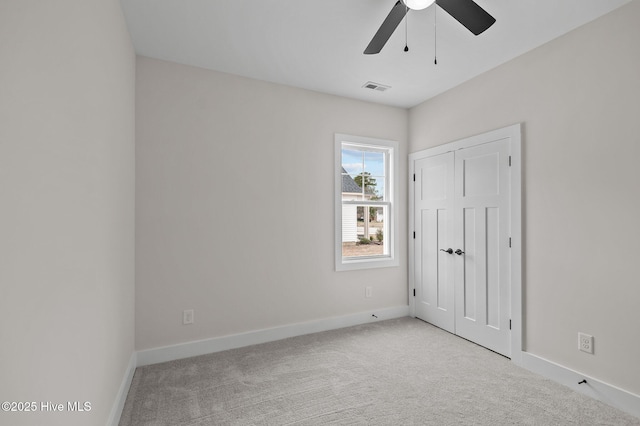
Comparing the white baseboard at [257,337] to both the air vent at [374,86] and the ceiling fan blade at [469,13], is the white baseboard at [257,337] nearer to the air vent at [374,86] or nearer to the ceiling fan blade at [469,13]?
the air vent at [374,86]

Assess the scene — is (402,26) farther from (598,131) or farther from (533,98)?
(598,131)

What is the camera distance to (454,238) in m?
3.50

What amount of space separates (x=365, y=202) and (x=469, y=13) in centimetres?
244

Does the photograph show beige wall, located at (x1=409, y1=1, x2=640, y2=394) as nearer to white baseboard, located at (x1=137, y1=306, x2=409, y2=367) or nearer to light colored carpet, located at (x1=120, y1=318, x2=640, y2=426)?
light colored carpet, located at (x1=120, y1=318, x2=640, y2=426)

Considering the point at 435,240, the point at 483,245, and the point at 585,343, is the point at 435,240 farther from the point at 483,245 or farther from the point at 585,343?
the point at 585,343

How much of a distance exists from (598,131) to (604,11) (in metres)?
0.84

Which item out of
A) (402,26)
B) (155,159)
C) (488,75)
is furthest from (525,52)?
(155,159)

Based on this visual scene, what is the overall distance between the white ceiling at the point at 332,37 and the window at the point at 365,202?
0.89 m

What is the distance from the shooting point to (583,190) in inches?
93.9

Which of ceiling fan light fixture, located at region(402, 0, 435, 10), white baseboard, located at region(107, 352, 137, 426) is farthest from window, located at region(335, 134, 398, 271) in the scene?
white baseboard, located at region(107, 352, 137, 426)

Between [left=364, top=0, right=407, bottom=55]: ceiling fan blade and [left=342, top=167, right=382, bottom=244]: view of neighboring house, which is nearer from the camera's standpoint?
[left=364, top=0, right=407, bottom=55]: ceiling fan blade

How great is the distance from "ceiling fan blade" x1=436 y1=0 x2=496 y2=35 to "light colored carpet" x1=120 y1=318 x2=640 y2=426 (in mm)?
2447

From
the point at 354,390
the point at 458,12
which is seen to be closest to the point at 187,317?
the point at 354,390

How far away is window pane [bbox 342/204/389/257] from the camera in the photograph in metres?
3.93
